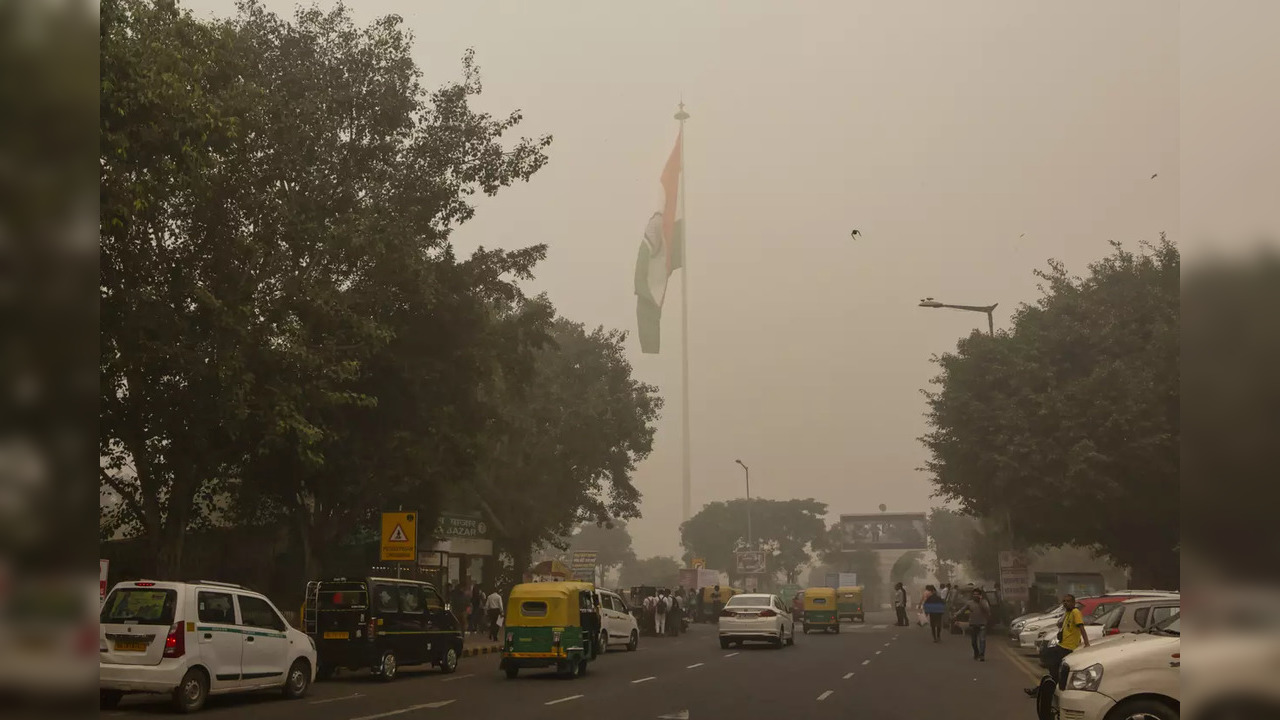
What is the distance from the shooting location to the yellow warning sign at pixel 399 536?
93.5ft

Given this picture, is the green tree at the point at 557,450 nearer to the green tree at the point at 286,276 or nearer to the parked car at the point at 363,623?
the green tree at the point at 286,276

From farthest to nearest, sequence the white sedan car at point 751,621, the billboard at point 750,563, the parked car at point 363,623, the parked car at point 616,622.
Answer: the billboard at point 750,563, the white sedan car at point 751,621, the parked car at point 616,622, the parked car at point 363,623

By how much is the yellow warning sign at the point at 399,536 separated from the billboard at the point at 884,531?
83.6 metres

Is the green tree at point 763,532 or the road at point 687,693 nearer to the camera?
the road at point 687,693

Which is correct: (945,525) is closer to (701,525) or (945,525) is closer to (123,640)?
(701,525)

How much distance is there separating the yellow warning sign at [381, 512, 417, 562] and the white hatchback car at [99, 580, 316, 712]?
990 centimetres

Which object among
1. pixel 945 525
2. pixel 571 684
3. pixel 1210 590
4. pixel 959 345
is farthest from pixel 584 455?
pixel 945 525

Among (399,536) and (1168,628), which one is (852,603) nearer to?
(399,536)

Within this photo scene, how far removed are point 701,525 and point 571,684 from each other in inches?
4479

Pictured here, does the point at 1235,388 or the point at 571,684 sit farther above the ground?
the point at 1235,388

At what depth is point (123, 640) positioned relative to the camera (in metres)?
16.3

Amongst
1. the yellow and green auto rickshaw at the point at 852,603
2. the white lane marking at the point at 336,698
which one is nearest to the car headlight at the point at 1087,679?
the white lane marking at the point at 336,698

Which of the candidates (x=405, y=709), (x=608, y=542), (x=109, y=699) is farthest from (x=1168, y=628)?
(x=608, y=542)

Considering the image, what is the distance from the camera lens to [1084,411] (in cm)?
3872
